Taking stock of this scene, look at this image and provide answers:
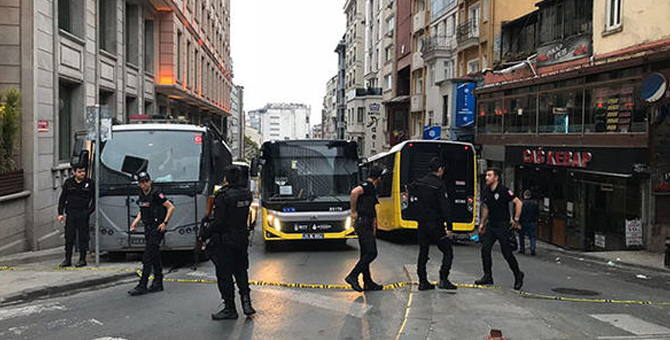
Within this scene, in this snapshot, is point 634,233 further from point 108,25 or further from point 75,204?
point 108,25

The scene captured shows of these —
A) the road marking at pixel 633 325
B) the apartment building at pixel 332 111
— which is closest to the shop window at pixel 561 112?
the road marking at pixel 633 325

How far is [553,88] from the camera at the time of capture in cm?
2194

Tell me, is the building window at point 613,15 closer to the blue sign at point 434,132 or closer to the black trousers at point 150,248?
the black trousers at point 150,248

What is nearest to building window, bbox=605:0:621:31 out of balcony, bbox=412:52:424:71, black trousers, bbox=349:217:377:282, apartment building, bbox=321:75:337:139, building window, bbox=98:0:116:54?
black trousers, bbox=349:217:377:282

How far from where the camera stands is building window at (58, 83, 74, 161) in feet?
56.1

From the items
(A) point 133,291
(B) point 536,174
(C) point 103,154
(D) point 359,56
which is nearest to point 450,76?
(B) point 536,174

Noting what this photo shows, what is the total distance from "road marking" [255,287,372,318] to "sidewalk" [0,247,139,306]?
8.78 feet

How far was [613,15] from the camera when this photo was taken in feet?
59.4

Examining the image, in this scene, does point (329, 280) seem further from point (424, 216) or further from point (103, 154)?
point (103, 154)

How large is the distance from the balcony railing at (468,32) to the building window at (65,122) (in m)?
21.1

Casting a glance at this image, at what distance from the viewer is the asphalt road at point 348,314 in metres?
6.64

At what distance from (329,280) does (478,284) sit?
2.57 m

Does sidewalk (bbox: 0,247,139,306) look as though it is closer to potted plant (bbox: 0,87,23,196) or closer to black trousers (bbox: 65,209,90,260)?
black trousers (bbox: 65,209,90,260)

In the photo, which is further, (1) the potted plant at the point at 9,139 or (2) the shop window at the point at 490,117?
(2) the shop window at the point at 490,117
